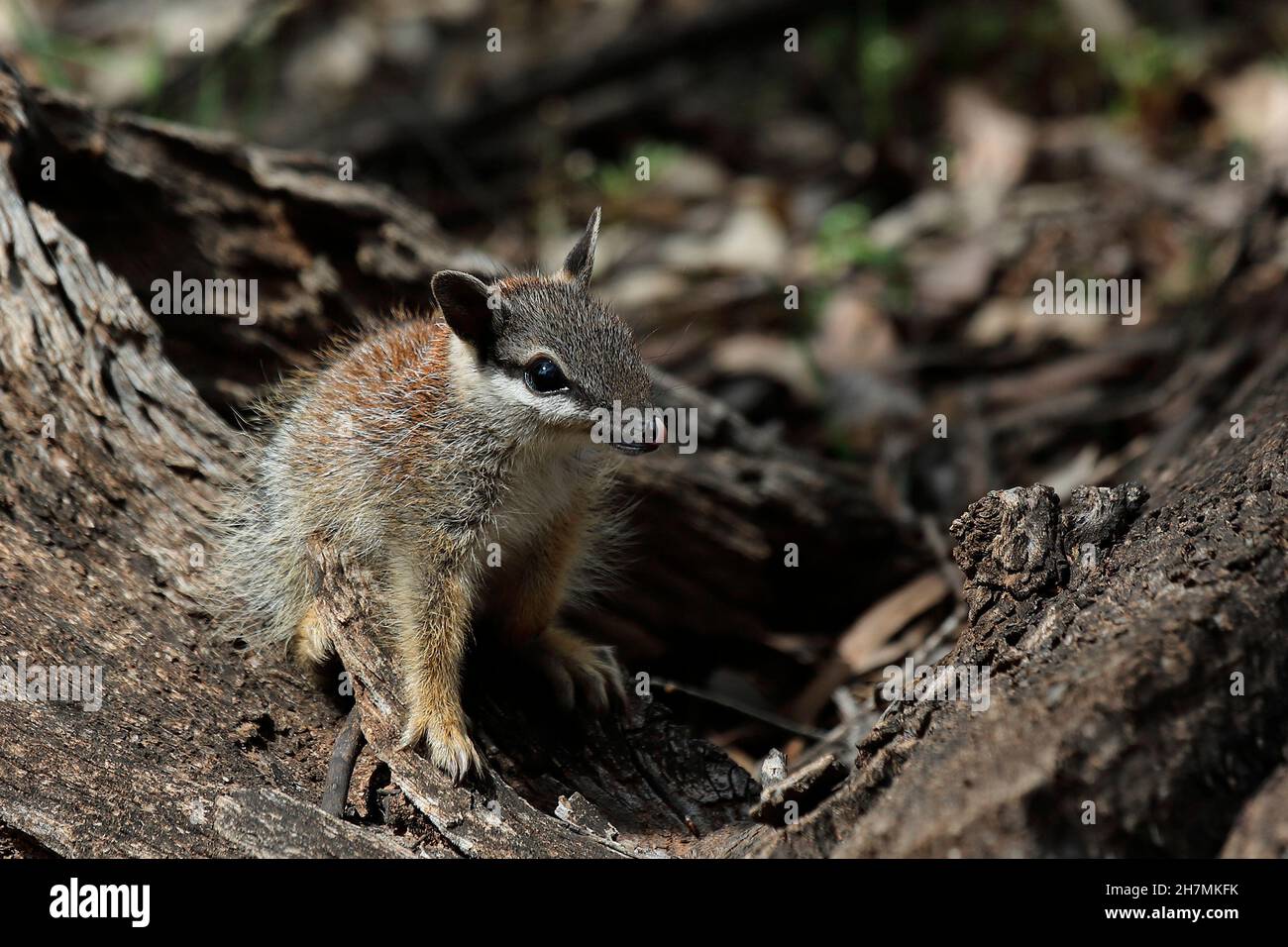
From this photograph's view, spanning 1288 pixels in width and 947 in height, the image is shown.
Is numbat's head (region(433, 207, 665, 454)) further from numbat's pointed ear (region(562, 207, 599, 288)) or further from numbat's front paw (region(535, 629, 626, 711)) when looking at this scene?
numbat's front paw (region(535, 629, 626, 711))

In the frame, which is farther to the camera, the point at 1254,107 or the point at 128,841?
the point at 1254,107

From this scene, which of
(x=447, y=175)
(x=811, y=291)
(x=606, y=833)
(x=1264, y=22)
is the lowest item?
(x=606, y=833)

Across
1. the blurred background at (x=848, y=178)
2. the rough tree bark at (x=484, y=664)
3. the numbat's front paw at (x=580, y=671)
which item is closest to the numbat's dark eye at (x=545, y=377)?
the rough tree bark at (x=484, y=664)

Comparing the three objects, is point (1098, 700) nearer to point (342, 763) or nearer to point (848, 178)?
point (342, 763)

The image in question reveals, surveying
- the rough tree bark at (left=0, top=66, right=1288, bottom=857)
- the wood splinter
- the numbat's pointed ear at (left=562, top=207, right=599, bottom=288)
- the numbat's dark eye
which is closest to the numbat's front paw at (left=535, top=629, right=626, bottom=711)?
the rough tree bark at (left=0, top=66, right=1288, bottom=857)

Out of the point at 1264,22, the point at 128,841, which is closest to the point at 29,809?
the point at 128,841

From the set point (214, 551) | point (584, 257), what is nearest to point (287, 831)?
point (214, 551)

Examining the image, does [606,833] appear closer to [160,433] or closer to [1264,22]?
[160,433]

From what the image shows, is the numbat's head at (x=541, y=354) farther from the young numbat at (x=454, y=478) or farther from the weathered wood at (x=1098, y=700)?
the weathered wood at (x=1098, y=700)
